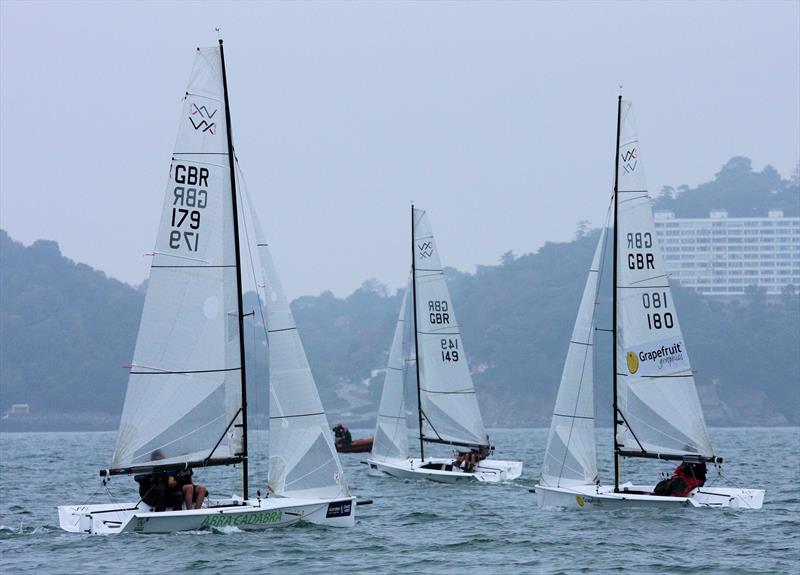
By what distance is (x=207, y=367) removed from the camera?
2405 centimetres

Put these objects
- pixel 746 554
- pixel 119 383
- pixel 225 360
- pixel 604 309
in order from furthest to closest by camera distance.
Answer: pixel 604 309 < pixel 119 383 < pixel 225 360 < pixel 746 554

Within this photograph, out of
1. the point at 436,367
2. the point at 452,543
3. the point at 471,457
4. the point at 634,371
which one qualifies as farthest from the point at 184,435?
the point at 436,367

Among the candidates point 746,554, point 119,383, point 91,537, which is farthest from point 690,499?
point 119,383

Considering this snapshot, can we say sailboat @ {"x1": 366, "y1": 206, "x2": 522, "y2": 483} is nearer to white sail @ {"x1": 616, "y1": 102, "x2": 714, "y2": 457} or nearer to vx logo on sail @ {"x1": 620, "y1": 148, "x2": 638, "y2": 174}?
white sail @ {"x1": 616, "y1": 102, "x2": 714, "y2": 457}

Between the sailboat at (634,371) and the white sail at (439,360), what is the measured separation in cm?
1268

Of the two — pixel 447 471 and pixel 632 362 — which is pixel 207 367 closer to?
pixel 632 362

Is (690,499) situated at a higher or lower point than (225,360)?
lower

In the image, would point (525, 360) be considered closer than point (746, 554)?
No

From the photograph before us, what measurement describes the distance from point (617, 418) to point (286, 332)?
823 centimetres

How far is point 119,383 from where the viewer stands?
582ft

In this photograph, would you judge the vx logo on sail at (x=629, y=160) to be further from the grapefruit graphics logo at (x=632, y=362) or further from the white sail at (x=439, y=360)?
the white sail at (x=439, y=360)

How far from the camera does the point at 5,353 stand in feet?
610

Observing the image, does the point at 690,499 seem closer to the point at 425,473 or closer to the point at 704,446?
the point at 704,446

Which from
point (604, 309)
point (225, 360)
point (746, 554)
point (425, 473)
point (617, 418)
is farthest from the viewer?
point (604, 309)
